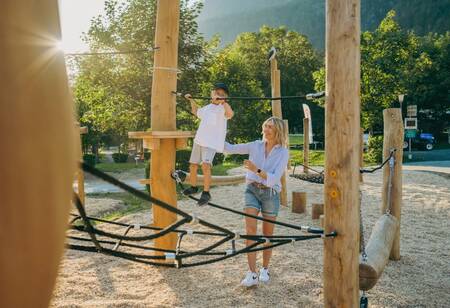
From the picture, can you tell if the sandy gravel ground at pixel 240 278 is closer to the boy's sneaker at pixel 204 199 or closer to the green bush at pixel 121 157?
the boy's sneaker at pixel 204 199

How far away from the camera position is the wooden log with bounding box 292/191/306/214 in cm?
845

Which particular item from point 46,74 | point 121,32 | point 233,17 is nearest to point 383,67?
point 121,32

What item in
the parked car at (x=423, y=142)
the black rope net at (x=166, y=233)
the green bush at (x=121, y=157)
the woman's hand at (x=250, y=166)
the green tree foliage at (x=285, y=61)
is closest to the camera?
the black rope net at (x=166, y=233)

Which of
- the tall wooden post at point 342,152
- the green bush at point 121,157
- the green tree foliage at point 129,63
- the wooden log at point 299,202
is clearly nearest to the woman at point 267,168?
A: the tall wooden post at point 342,152

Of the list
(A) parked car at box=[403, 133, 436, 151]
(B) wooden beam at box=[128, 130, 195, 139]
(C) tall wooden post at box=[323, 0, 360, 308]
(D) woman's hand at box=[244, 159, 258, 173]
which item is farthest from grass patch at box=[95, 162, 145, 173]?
(C) tall wooden post at box=[323, 0, 360, 308]

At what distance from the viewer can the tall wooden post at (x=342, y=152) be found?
9.10 ft

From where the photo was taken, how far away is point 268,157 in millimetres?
4348

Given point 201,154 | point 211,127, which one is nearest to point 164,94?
point 211,127

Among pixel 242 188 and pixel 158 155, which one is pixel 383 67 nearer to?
pixel 242 188

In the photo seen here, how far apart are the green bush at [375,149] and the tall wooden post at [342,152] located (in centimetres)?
1814

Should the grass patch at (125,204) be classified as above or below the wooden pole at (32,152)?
below

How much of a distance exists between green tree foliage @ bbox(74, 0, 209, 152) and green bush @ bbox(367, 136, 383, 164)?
8.78 meters

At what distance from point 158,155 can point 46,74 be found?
12.5 feet

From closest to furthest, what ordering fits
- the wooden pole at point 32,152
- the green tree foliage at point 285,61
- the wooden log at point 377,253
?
1. the wooden pole at point 32,152
2. the wooden log at point 377,253
3. the green tree foliage at point 285,61
